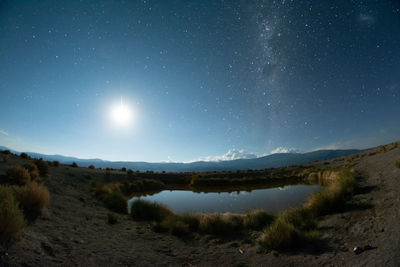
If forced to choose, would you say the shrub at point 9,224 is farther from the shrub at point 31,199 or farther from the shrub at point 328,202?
the shrub at point 328,202

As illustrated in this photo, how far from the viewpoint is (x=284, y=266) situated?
13.1 feet

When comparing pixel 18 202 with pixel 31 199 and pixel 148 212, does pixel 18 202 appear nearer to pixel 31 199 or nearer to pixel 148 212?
pixel 31 199

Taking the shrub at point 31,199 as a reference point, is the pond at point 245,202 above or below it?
below

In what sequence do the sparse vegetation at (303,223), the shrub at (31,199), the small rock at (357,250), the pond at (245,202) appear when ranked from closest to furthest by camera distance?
the small rock at (357,250)
the sparse vegetation at (303,223)
the shrub at (31,199)
the pond at (245,202)

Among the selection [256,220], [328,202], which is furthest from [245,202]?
[328,202]

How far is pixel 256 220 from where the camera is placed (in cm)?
701

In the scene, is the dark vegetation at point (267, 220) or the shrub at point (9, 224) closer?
the shrub at point (9, 224)

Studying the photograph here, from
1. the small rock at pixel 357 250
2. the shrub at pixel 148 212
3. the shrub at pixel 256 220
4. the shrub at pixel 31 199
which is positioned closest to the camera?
the small rock at pixel 357 250

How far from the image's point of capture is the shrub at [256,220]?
6887 mm

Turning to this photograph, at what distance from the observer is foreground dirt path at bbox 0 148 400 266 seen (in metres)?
3.71

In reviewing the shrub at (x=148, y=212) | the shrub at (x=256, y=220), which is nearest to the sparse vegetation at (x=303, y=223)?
the shrub at (x=256, y=220)

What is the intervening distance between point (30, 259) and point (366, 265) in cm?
633

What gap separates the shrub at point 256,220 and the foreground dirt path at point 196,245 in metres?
0.64

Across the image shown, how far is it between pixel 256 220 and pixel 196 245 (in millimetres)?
2567
